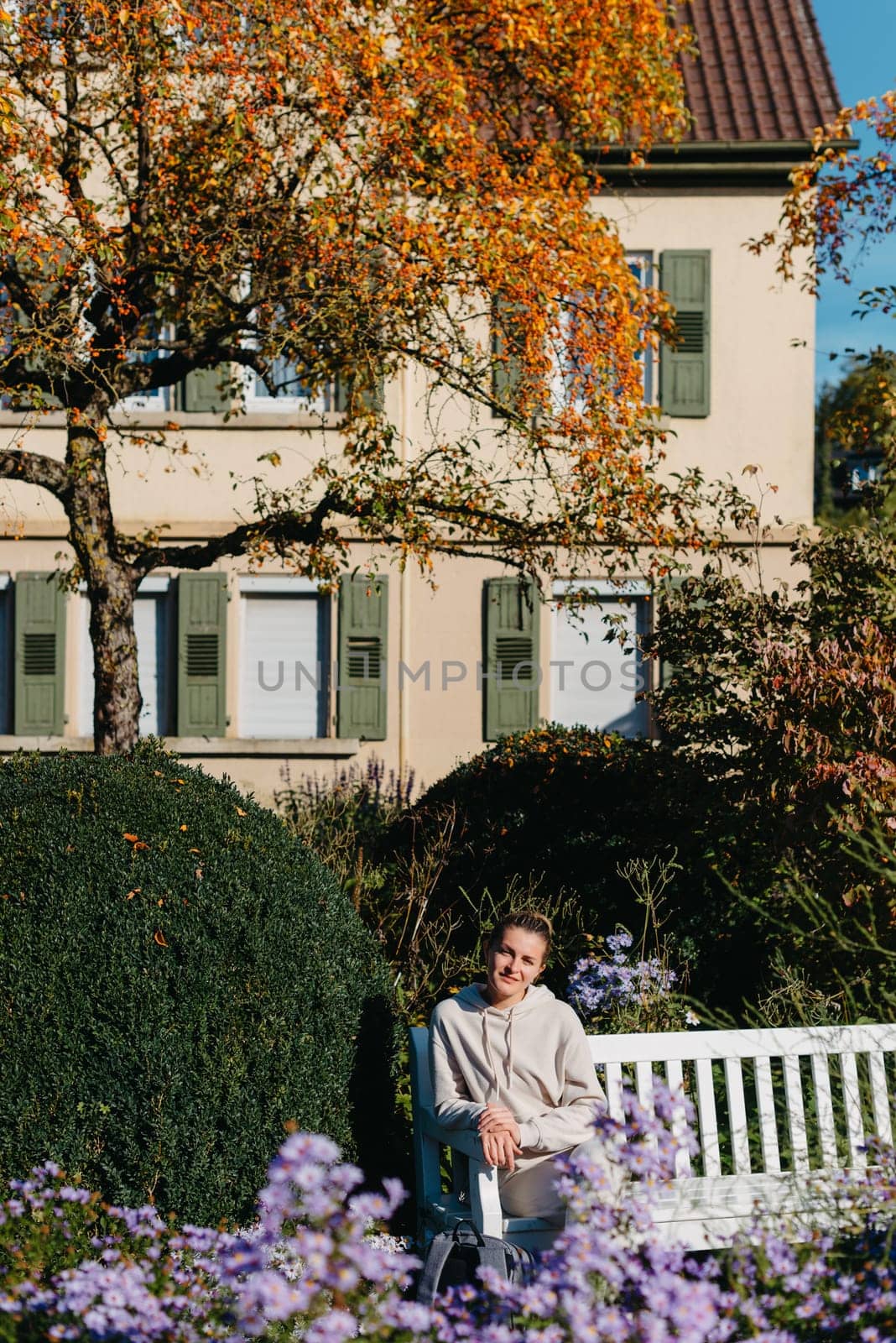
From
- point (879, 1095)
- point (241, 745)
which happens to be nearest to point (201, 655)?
point (241, 745)

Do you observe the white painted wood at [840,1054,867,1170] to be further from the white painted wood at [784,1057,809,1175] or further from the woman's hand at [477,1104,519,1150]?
the woman's hand at [477,1104,519,1150]

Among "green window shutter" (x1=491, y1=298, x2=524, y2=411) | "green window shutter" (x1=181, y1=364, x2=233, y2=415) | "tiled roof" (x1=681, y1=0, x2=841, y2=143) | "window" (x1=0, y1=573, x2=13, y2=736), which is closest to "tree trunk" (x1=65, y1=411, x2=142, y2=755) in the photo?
"green window shutter" (x1=491, y1=298, x2=524, y2=411)

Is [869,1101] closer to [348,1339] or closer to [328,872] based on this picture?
[328,872]

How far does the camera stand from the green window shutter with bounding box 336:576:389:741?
511 inches

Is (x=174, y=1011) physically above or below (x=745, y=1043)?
above

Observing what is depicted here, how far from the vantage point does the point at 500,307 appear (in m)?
7.78


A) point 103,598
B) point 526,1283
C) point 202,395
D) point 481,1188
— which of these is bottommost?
point 526,1283

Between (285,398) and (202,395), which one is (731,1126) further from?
(285,398)

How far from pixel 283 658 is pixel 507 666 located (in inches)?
83.8

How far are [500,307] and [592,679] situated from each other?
602 cm

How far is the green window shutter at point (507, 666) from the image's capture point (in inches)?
513

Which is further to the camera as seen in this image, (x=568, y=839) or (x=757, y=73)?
(x=757, y=73)

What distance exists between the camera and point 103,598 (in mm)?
8031

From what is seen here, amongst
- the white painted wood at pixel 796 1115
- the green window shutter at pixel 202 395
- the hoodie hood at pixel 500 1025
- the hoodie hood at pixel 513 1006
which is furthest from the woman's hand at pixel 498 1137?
the green window shutter at pixel 202 395
